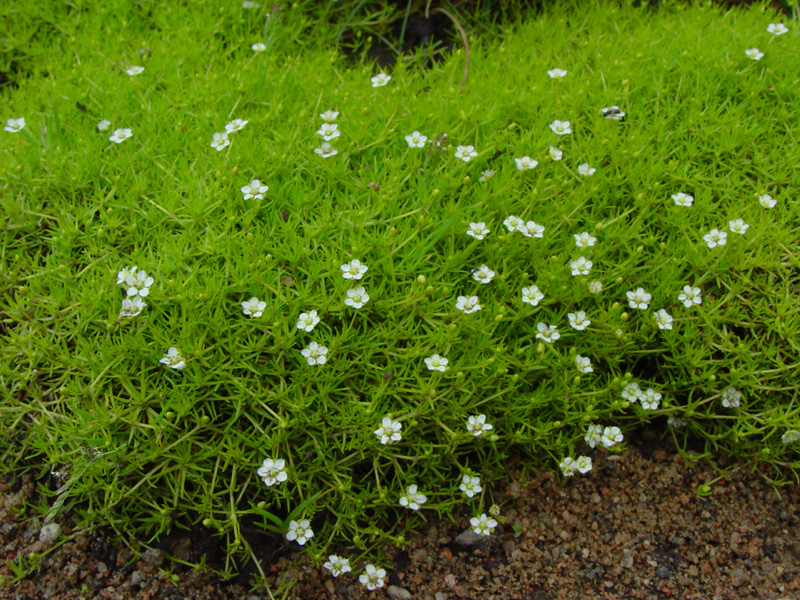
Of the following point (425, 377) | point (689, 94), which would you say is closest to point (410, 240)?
point (425, 377)

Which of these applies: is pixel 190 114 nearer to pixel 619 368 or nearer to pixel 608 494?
pixel 619 368

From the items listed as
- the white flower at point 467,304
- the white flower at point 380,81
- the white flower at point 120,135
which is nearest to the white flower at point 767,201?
the white flower at point 467,304

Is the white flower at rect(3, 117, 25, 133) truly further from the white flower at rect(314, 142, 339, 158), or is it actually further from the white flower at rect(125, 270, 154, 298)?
the white flower at rect(314, 142, 339, 158)

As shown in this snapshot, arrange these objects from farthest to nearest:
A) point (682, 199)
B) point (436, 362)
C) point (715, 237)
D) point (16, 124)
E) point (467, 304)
→ point (16, 124) < point (682, 199) < point (715, 237) < point (467, 304) < point (436, 362)

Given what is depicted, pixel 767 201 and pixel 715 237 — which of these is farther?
pixel 767 201

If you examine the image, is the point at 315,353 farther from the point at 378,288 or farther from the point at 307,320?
the point at 378,288

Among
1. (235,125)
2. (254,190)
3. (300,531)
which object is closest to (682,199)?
(254,190)
